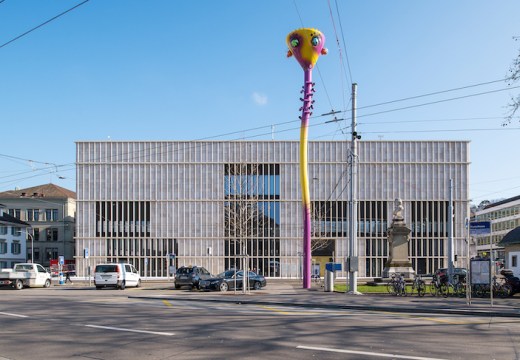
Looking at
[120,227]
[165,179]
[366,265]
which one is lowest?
[366,265]

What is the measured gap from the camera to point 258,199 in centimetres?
6831

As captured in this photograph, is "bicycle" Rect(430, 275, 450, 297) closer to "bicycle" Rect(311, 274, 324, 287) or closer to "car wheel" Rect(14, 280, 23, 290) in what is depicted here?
"bicycle" Rect(311, 274, 324, 287)

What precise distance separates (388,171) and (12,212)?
57811 millimetres

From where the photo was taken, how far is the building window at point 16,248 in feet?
266

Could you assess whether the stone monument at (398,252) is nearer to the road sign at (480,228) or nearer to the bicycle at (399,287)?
the bicycle at (399,287)

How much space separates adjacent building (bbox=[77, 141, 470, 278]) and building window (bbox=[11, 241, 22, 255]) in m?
17.1

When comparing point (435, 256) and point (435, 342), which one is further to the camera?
point (435, 256)

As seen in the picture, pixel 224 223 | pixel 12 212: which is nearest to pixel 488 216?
pixel 224 223

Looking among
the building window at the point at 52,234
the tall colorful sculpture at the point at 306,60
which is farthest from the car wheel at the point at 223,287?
the building window at the point at 52,234

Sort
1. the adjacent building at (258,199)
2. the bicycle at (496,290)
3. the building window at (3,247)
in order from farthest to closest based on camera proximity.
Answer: the building window at (3,247) < the adjacent building at (258,199) < the bicycle at (496,290)

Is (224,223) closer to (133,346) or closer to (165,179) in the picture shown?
(165,179)

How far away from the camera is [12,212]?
90125mm

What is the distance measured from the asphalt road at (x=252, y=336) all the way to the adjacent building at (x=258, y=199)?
50237 mm

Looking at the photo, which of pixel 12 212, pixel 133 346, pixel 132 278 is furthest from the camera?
pixel 12 212
